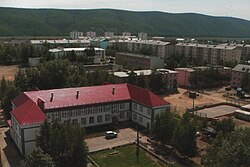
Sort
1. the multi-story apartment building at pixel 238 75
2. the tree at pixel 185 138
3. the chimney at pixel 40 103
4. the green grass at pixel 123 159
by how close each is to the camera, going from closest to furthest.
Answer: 1. the green grass at pixel 123 159
2. the tree at pixel 185 138
3. the chimney at pixel 40 103
4. the multi-story apartment building at pixel 238 75

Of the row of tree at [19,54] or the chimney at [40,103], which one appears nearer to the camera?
the chimney at [40,103]

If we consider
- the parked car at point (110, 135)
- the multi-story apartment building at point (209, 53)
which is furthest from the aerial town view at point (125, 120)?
the multi-story apartment building at point (209, 53)

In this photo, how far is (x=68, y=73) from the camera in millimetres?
35156

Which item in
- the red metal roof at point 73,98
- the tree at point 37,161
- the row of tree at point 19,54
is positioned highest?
the row of tree at point 19,54

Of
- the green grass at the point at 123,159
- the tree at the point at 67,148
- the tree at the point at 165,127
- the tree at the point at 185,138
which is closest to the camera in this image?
the tree at the point at 67,148

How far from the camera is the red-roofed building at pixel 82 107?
19344mm

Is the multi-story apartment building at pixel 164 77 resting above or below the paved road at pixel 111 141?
above

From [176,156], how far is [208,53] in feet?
170

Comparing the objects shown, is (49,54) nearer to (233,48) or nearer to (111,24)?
(233,48)

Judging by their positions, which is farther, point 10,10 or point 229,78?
point 10,10

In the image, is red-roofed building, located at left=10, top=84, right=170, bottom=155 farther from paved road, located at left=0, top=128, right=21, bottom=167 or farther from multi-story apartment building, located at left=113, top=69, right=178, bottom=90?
multi-story apartment building, located at left=113, top=69, right=178, bottom=90

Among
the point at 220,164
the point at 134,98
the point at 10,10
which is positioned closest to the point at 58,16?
the point at 10,10

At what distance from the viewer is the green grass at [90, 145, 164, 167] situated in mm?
18156

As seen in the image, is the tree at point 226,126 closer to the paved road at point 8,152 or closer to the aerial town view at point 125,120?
the aerial town view at point 125,120
